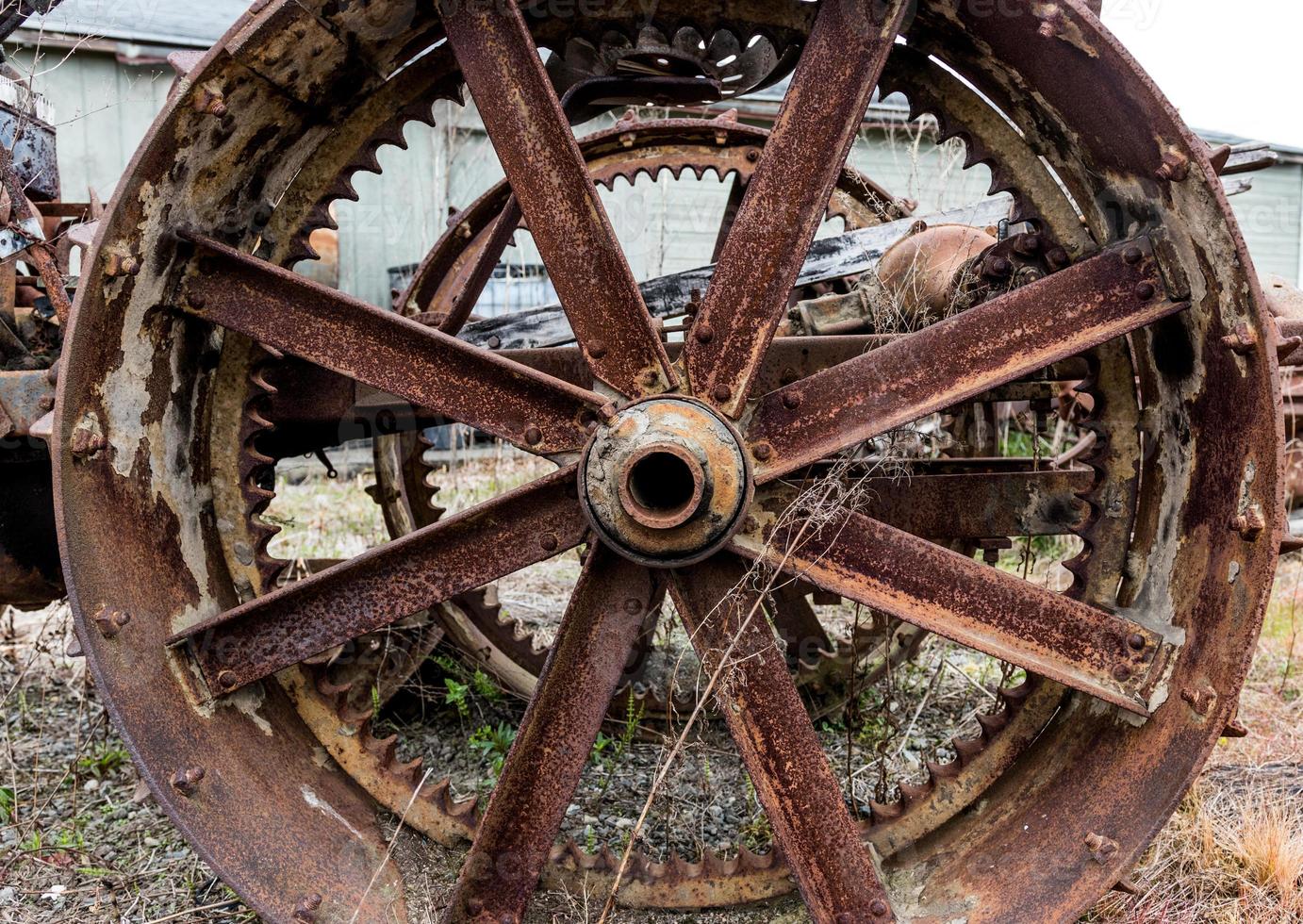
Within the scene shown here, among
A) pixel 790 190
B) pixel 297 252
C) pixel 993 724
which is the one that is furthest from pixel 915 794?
pixel 297 252

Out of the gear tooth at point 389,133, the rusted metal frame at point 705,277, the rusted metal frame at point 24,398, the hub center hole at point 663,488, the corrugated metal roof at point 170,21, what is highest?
the corrugated metal roof at point 170,21

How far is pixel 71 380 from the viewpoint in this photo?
5.85ft

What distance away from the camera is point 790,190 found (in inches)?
70.0

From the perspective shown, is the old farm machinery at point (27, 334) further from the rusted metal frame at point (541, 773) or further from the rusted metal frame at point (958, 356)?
the rusted metal frame at point (958, 356)

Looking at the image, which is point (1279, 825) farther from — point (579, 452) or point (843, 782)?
point (579, 452)

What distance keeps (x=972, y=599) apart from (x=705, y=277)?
1.49 metres

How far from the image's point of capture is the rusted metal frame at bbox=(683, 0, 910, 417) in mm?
1760

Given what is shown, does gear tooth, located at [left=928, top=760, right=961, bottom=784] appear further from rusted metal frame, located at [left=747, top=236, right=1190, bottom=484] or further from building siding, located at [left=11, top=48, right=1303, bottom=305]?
building siding, located at [left=11, top=48, right=1303, bottom=305]

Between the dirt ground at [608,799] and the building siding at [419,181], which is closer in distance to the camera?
the dirt ground at [608,799]

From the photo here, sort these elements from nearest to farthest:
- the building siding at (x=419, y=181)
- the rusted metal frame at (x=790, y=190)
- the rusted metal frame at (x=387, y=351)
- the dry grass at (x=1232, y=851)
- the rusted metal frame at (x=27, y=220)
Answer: the rusted metal frame at (x=790, y=190) → the rusted metal frame at (x=387, y=351) → the rusted metal frame at (x=27, y=220) → the dry grass at (x=1232, y=851) → the building siding at (x=419, y=181)

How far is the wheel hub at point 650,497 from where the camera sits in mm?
1770

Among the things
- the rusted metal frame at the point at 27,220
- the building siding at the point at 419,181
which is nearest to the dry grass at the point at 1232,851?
the rusted metal frame at the point at 27,220

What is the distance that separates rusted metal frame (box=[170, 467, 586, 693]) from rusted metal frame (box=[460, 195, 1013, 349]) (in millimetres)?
1167

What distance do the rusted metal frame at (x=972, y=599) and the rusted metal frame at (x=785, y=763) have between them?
0.17 meters
